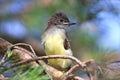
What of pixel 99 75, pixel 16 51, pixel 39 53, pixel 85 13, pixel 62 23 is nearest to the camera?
pixel 99 75

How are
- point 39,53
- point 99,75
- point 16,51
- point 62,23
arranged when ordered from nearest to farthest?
point 99,75
point 16,51
point 62,23
point 39,53

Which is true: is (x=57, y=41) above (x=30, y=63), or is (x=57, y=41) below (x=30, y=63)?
below

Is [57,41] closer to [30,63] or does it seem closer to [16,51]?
[16,51]

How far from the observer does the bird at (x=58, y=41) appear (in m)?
2.28

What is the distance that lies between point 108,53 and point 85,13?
1228 millimetres

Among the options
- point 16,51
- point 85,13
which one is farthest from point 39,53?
point 16,51

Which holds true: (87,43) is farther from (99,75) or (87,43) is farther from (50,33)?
(99,75)

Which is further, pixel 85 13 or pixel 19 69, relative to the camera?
pixel 85 13

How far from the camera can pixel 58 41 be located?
7.62 ft

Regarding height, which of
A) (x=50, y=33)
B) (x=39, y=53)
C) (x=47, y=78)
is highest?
(x=47, y=78)

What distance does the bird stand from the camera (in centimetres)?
228

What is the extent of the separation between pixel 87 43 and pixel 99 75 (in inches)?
60.9

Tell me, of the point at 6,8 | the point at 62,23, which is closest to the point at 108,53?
the point at 62,23

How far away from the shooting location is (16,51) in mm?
1165
